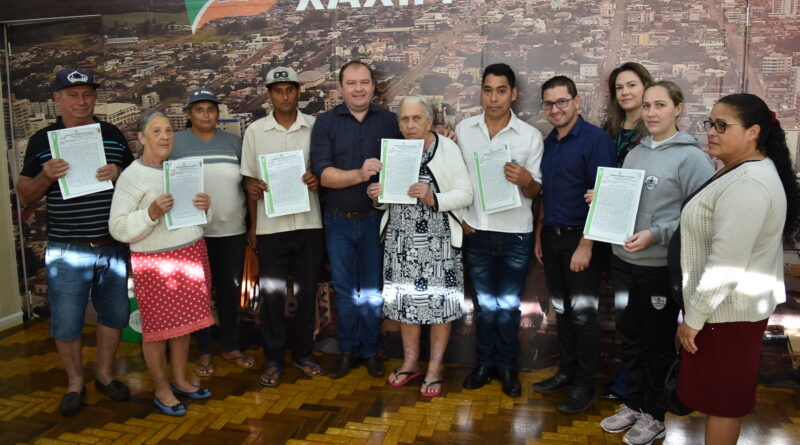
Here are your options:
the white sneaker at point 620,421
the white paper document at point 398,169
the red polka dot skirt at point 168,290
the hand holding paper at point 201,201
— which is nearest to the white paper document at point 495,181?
the white paper document at point 398,169

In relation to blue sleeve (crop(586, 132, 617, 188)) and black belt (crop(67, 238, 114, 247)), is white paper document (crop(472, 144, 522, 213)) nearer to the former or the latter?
blue sleeve (crop(586, 132, 617, 188))

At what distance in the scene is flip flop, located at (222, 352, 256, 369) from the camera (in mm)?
4328

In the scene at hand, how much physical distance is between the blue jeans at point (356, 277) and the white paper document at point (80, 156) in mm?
1395

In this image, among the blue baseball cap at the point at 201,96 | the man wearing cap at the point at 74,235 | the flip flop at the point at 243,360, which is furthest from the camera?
the flip flop at the point at 243,360

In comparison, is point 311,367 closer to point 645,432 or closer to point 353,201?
point 353,201

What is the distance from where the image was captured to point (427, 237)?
3.69 m

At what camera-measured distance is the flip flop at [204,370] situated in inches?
165

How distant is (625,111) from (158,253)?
286 centimetres

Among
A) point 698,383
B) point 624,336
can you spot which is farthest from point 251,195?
point 698,383

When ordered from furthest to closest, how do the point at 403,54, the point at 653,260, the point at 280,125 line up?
the point at 403,54, the point at 280,125, the point at 653,260

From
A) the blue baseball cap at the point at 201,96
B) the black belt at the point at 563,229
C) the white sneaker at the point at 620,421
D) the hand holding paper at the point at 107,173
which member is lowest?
the white sneaker at the point at 620,421

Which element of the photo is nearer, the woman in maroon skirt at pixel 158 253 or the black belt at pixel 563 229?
the woman in maroon skirt at pixel 158 253

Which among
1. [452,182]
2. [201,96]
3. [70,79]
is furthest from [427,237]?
[70,79]

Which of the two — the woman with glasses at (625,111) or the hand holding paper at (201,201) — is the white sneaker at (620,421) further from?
the hand holding paper at (201,201)
